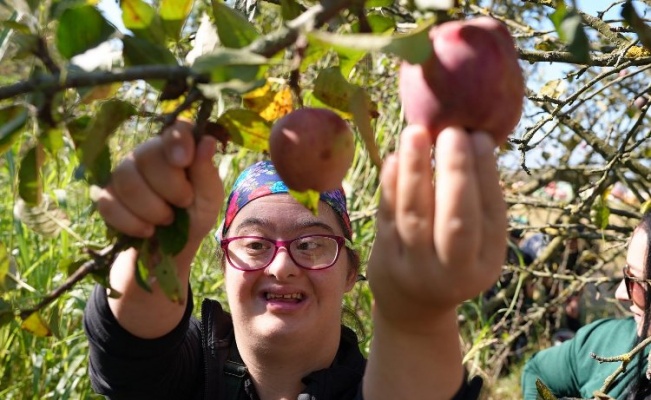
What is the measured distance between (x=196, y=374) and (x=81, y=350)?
1.07 meters

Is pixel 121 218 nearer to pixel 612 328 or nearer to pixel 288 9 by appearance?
pixel 288 9

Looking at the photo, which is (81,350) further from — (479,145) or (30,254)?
(479,145)

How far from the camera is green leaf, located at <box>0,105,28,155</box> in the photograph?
0.60 meters

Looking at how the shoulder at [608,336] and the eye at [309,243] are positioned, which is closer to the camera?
the eye at [309,243]

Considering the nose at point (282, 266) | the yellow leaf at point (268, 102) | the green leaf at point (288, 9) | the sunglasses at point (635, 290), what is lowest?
the sunglasses at point (635, 290)

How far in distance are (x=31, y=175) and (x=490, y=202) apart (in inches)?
15.1

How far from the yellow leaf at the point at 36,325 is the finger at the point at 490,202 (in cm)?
41

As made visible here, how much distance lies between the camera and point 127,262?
90 cm

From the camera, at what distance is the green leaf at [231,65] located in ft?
1.77

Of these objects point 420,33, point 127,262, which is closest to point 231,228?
point 127,262

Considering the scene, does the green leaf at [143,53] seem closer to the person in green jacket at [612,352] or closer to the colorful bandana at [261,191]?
the colorful bandana at [261,191]

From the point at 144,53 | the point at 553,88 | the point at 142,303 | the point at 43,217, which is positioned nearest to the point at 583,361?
the point at 553,88

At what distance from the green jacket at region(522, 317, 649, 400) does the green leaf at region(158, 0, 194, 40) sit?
1.67m

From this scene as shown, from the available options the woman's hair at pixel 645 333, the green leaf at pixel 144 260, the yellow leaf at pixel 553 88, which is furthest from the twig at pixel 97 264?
the woman's hair at pixel 645 333
